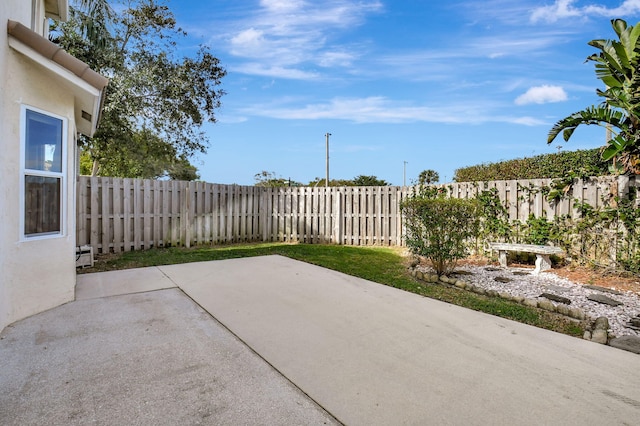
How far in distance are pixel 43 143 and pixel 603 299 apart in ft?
25.8

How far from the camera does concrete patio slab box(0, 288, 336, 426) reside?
2.11m

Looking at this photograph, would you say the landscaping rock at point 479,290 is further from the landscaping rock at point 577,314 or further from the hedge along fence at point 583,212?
the hedge along fence at point 583,212

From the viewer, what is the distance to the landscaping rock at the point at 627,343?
3.15m

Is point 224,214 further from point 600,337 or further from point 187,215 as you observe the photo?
point 600,337

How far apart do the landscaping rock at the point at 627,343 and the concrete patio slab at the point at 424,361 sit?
123 mm

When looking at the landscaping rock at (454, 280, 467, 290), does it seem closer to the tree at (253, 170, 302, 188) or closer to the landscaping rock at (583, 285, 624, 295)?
the landscaping rock at (583, 285, 624, 295)

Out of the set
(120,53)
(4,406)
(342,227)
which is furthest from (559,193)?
(120,53)

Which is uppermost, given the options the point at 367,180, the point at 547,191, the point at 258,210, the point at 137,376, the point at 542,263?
the point at 367,180

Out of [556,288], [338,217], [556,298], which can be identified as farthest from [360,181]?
[556,298]

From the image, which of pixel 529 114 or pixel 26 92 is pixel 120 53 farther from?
pixel 529 114

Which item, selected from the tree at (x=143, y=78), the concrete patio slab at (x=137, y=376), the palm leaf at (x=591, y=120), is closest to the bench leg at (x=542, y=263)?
the palm leaf at (x=591, y=120)

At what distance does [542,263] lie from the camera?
21.1 feet

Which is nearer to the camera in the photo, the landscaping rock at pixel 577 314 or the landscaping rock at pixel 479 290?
the landscaping rock at pixel 577 314

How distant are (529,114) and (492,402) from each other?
10757 mm
